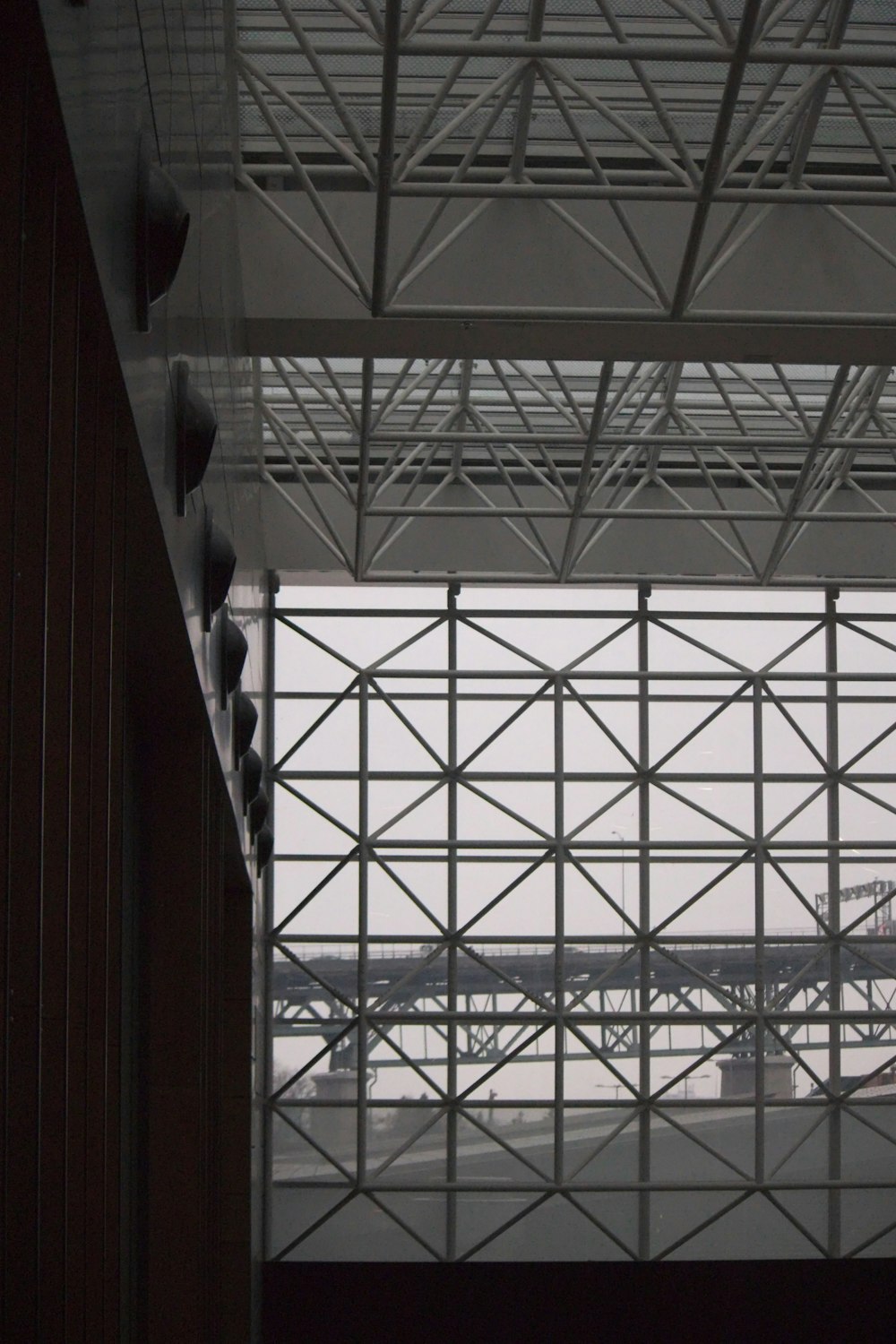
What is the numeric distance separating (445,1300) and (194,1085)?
1629cm

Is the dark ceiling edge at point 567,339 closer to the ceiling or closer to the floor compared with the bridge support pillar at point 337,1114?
closer to the ceiling

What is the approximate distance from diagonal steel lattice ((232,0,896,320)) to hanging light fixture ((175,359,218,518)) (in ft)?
18.5

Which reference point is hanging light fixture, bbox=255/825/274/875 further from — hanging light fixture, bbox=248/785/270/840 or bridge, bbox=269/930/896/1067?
bridge, bbox=269/930/896/1067

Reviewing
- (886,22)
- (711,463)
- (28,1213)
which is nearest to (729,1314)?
(711,463)

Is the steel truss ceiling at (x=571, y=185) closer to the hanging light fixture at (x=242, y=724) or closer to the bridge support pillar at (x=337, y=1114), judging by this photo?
the hanging light fixture at (x=242, y=724)

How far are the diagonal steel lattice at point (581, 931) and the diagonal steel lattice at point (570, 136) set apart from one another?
394 inches

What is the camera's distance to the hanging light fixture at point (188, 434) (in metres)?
7.79

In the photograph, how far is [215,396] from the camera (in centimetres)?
1067

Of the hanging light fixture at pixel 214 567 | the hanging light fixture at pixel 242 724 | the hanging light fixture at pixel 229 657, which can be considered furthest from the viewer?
the hanging light fixture at pixel 242 724

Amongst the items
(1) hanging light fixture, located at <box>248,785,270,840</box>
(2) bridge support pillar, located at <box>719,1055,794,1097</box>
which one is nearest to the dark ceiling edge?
(1) hanging light fixture, located at <box>248,785,270,840</box>

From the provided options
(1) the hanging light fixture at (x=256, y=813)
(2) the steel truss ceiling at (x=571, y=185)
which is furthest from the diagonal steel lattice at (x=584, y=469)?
(1) the hanging light fixture at (x=256, y=813)

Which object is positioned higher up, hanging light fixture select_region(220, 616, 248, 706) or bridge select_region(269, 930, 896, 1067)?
hanging light fixture select_region(220, 616, 248, 706)

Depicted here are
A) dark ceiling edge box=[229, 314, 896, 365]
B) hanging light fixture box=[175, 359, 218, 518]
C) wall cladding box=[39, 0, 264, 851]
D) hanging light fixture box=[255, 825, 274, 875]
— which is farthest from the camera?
hanging light fixture box=[255, 825, 274, 875]

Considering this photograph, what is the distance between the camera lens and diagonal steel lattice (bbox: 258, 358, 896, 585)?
2188cm
